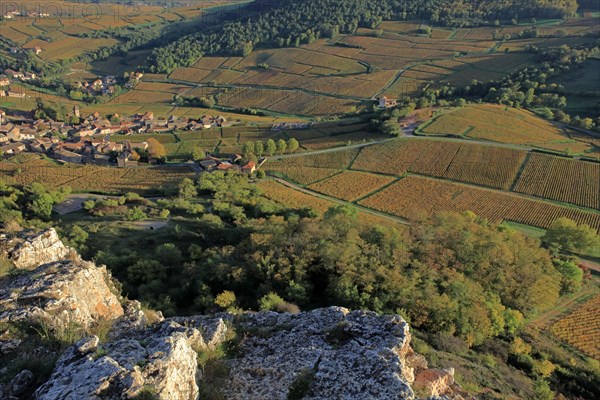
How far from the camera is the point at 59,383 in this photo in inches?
414

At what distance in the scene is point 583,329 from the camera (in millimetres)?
39969

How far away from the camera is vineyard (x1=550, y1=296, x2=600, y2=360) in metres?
37.8

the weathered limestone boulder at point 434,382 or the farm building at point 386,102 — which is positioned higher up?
the weathered limestone boulder at point 434,382

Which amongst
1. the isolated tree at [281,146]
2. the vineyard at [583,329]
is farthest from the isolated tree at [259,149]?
the vineyard at [583,329]

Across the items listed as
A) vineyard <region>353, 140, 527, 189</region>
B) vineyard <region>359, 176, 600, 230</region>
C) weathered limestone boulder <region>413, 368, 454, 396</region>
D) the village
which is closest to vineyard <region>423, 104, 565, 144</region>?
vineyard <region>353, 140, 527, 189</region>

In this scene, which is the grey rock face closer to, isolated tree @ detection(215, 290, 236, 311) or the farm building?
isolated tree @ detection(215, 290, 236, 311)

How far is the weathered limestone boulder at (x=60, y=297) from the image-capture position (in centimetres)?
1453

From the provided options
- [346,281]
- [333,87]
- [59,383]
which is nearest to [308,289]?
[346,281]

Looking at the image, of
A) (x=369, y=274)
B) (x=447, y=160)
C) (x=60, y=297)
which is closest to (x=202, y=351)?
(x=60, y=297)

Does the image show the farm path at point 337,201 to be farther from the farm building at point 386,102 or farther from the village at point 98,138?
the farm building at point 386,102

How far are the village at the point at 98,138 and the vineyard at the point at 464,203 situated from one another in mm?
29847

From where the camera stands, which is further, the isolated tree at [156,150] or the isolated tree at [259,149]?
the isolated tree at [156,150]

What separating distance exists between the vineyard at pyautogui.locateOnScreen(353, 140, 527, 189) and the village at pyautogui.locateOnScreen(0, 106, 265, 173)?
2585 cm

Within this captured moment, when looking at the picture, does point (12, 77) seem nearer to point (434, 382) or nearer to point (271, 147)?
point (271, 147)
